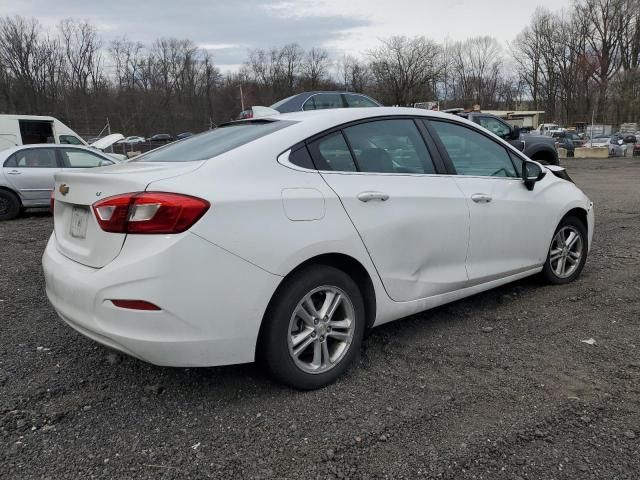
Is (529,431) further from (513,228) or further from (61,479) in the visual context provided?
(61,479)

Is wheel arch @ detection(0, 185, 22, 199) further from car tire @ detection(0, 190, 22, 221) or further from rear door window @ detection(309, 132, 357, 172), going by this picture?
rear door window @ detection(309, 132, 357, 172)

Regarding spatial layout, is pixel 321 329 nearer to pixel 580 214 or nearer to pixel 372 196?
pixel 372 196

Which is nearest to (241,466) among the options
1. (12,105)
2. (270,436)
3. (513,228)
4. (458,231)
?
(270,436)

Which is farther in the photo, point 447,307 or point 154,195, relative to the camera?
point 447,307

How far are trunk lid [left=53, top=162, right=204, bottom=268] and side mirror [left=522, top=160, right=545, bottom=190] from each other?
2680mm

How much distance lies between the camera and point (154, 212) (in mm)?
2305

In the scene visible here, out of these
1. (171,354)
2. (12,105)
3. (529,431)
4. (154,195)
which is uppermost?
(12,105)

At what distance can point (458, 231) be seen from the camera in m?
3.44

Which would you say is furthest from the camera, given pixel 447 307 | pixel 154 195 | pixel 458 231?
pixel 447 307

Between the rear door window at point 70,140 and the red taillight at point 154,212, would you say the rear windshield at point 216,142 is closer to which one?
the red taillight at point 154,212

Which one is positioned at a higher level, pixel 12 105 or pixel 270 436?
pixel 12 105

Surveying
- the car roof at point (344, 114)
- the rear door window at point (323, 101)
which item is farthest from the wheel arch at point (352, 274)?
the rear door window at point (323, 101)

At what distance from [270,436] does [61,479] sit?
0.89 meters

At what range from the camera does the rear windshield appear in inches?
111
